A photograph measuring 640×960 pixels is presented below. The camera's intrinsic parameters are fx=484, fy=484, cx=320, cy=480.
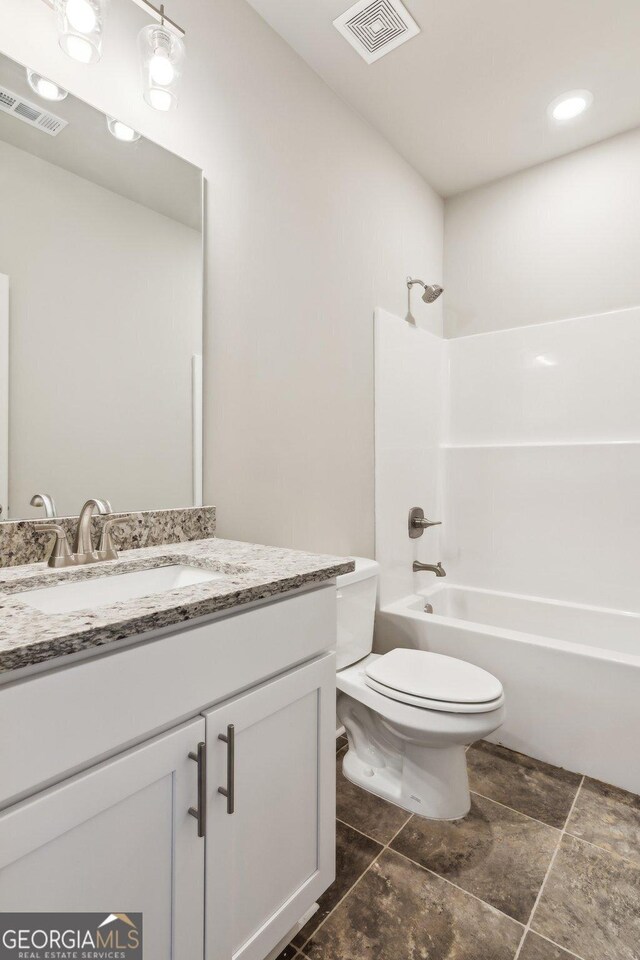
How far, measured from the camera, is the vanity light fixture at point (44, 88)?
1118 millimetres

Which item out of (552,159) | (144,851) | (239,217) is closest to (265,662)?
(144,851)

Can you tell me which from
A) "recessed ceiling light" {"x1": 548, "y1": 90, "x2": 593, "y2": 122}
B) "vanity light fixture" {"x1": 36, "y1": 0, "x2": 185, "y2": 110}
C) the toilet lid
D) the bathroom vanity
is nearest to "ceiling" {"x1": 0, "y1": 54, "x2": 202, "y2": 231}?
"vanity light fixture" {"x1": 36, "y1": 0, "x2": 185, "y2": 110}

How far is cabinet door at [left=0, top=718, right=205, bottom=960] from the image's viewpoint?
0.64 m

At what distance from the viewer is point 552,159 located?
2543 millimetres

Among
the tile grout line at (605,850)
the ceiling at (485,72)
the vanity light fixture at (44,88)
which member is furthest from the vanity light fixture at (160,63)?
the tile grout line at (605,850)

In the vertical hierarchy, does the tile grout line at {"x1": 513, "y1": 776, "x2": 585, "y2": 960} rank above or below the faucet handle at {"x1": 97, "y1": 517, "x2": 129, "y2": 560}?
below

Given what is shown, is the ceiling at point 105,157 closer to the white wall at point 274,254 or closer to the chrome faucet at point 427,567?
the white wall at point 274,254

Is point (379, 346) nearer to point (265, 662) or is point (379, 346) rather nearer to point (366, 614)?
point (366, 614)

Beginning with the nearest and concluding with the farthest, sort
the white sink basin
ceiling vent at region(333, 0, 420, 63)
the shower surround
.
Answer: the white sink basin < ceiling vent at region(333, 0, 420, 63) < the shower surround

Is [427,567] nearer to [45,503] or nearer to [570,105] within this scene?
[45,503]

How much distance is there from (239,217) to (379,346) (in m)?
0.88

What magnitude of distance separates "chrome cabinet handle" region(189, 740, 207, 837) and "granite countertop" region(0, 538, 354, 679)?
0.23 m

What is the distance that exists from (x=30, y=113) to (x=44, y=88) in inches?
3.0

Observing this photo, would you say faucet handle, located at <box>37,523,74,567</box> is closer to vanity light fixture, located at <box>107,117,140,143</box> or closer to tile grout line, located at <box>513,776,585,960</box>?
vanity light fixture, located at <box>107,117,140,143</box>
